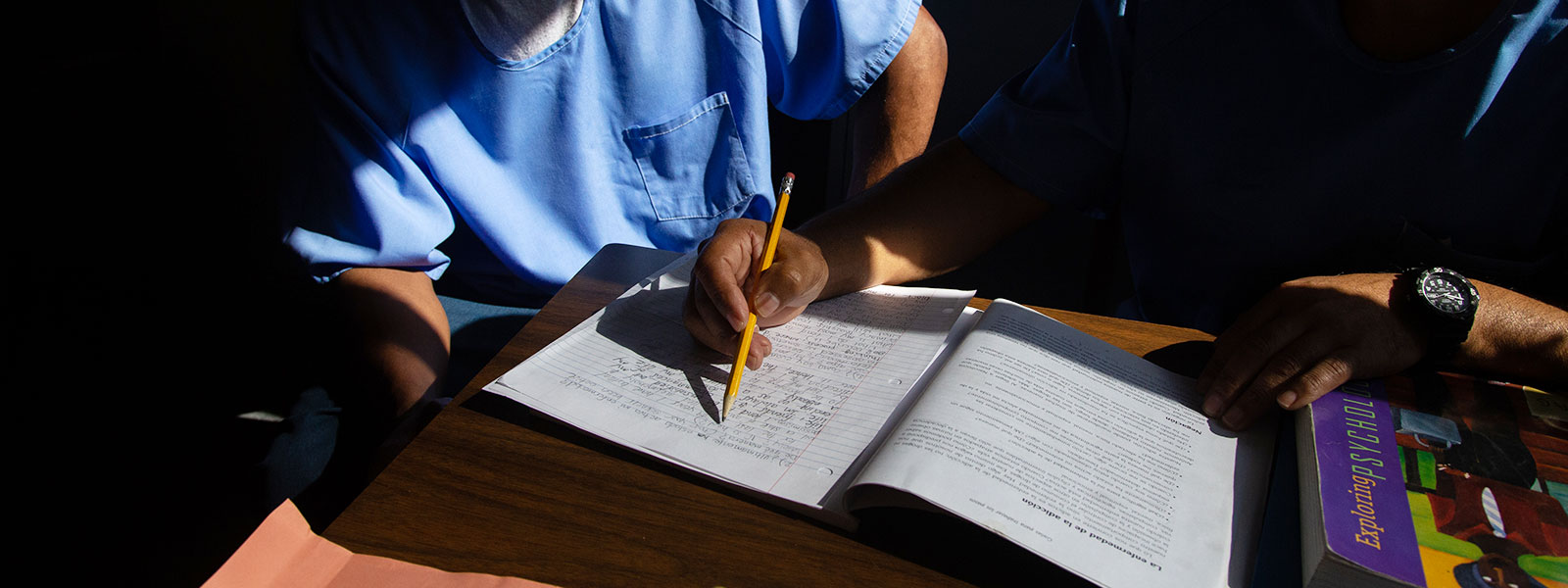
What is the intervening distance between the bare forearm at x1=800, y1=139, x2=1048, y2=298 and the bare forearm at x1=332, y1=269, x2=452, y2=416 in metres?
0.55

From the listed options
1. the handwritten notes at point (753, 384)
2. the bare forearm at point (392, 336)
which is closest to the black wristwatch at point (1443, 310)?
the handwritten notes at point (753, 384)

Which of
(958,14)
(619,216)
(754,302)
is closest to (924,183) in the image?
(754,302)

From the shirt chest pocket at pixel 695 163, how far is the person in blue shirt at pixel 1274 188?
41 cm

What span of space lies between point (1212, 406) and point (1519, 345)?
285 millimetres

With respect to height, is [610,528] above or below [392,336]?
above

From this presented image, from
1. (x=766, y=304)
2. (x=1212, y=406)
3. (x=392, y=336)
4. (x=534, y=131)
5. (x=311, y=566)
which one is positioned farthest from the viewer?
(x=534, y=131)

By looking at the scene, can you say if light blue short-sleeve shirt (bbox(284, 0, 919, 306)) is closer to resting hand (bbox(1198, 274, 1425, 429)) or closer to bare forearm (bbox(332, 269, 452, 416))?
bare forearm (bbox(332, 269, 452, 416))

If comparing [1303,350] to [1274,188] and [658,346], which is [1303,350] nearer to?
[1274,188]

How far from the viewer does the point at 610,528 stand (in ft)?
1.83

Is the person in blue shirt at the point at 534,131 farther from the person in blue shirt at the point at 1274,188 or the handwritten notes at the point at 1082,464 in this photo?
the handwritten notes at the point at 1082,464

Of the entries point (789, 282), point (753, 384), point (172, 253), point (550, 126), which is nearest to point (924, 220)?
point (789, 282)

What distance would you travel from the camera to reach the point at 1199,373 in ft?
2.37

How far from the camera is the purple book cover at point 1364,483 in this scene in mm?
479

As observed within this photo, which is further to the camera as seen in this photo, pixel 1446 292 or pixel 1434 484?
pixel 1446 292
